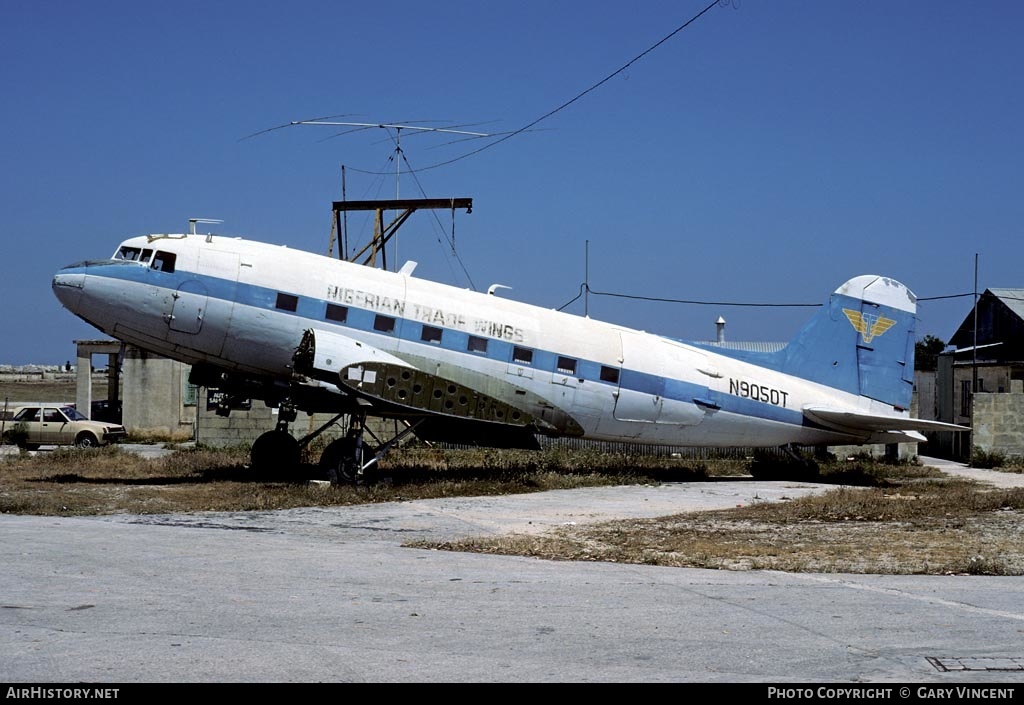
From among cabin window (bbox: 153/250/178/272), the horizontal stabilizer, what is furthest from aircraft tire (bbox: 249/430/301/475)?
the horizontal stabilizer

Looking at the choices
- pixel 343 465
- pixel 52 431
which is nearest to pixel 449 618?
pixel 343 465

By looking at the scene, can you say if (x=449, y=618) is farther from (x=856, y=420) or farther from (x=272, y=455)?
(x=856, y=420)

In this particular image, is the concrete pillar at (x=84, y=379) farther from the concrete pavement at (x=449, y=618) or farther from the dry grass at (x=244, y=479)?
the concrete pavement at (x=449, y=618)

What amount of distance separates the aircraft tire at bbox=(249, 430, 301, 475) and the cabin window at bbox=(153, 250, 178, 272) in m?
5.08

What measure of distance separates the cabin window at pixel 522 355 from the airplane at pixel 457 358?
33 millimetres

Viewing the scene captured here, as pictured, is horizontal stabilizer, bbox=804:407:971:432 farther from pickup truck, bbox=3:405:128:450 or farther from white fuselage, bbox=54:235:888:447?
pickup truck, bbox=3:405:128:450

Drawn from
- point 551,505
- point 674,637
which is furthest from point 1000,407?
point 674,637

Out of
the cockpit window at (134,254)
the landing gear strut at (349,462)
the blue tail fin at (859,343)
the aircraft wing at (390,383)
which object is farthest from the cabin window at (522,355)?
the cockpit window at (134,254)

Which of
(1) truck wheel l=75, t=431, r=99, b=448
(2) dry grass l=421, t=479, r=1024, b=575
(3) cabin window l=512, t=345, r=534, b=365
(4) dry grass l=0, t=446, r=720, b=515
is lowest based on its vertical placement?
(2) dry grass l=421, t=479, r=1024, b=575

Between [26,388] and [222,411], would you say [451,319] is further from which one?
[26,388]

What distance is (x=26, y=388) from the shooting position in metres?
98.1

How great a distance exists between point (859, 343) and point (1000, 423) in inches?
389

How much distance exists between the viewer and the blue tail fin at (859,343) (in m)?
27.3

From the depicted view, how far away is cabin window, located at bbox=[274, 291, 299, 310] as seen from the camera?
71.3 ft
